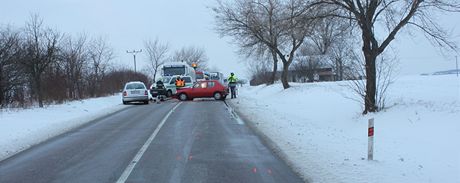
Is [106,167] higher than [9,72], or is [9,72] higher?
[9,72]

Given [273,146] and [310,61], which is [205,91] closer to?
[273,146]

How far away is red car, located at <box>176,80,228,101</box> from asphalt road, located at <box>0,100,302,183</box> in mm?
19344

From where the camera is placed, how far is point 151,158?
9617 mm

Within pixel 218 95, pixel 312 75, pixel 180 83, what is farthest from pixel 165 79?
pixel 312 75

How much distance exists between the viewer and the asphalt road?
791cm

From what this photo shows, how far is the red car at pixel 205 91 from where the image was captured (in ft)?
112

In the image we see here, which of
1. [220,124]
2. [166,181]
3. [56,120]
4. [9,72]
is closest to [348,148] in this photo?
[166,181]

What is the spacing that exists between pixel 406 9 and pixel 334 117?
4.45 meters

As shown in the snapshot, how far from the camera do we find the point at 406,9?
636 inches

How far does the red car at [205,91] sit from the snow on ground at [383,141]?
Result: 590 inches

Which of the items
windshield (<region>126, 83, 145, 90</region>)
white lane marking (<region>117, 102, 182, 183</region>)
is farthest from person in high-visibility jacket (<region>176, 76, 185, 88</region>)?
white lane marking (<region>117, 102, 182, 183</region>)

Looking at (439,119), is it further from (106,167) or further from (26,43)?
(26,43)

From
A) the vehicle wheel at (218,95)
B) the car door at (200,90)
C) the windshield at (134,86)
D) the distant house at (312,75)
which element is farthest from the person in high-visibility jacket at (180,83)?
the distant house at (312,75)

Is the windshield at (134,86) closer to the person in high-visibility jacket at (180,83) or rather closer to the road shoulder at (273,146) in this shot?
the person in high-visibility jacket at (180,83)
